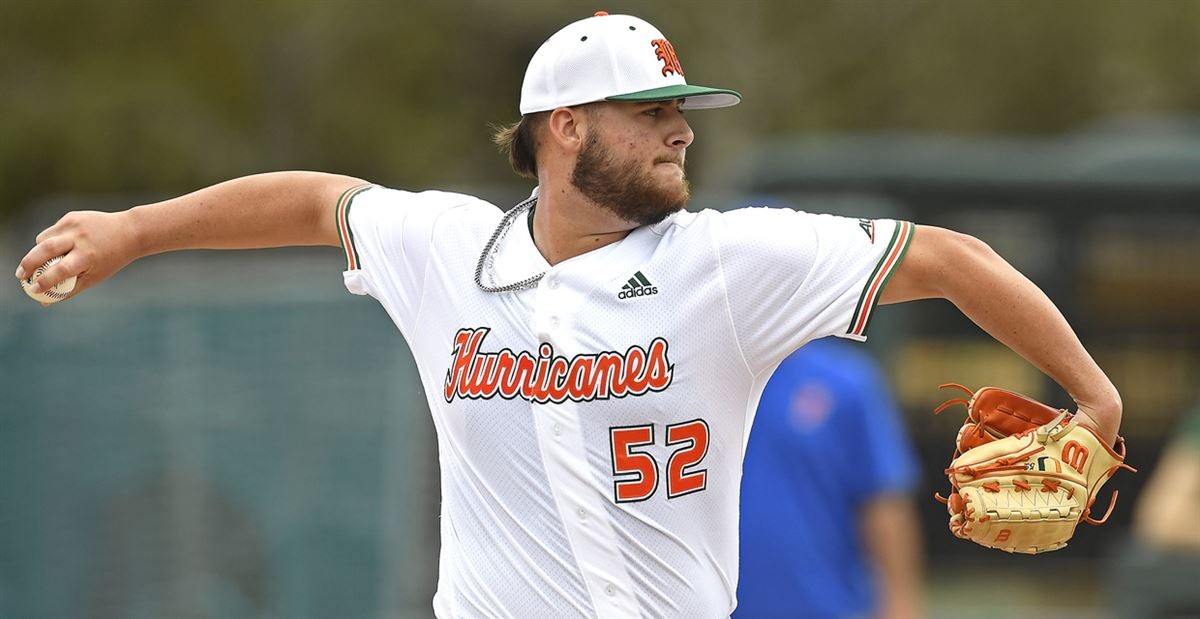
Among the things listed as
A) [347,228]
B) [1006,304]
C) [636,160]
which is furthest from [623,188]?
[1006,304]

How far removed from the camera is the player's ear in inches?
147

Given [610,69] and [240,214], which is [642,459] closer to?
[610,69]

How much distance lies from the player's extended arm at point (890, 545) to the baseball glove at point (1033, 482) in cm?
245

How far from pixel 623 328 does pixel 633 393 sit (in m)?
0.14

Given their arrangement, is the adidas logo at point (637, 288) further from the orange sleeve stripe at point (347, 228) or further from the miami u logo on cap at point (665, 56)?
the orange sleeve stripe at point (347, 228)

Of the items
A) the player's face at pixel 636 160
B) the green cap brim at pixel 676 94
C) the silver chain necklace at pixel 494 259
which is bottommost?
the silver chain necklace at pixel 494 259

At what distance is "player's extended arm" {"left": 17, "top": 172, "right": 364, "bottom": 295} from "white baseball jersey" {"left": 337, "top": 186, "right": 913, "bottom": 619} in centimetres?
48

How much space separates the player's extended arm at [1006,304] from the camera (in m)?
3.45

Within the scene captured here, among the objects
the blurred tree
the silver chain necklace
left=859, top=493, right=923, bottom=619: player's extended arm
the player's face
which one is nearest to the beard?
the player's face

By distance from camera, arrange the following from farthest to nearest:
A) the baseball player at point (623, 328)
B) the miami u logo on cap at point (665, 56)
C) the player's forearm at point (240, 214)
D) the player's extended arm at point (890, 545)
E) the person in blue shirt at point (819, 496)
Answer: the player's extended arm at point (890, 545) < the person in blue shirt at point (819, 496) < the player's forearm at point (240, 214) < the miami u logo on cap at point (665, 56) < the baseball player at point (623, 328)

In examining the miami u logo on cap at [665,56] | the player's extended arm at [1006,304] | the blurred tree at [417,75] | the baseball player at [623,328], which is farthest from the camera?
Answer: the blurred tree at [417,75]

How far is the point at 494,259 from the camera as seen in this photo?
3848 millimetres

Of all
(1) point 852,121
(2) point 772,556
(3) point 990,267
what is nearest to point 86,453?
Result: (2) point 772,556

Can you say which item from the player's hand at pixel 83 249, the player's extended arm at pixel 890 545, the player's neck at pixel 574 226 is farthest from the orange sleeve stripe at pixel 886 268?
the player's extended arm at pixel 890 545
